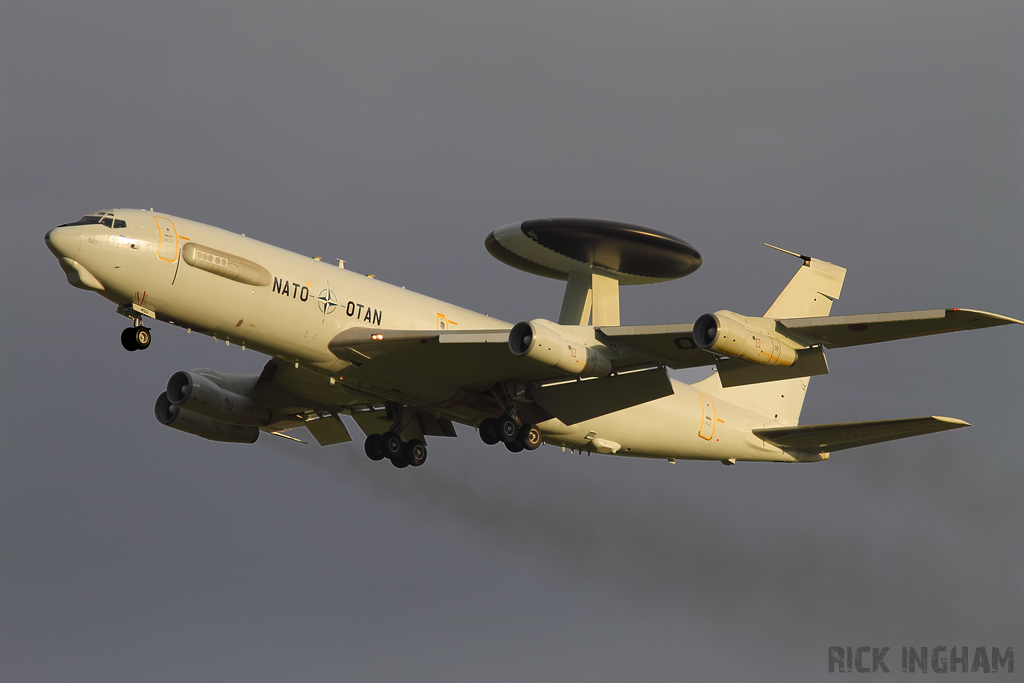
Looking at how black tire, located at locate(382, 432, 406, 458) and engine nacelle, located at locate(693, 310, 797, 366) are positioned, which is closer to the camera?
engine nacelle, located at locate(693, 310, 797, 366)

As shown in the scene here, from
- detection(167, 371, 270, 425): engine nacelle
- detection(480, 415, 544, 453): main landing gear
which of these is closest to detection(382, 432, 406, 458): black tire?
detection(480, 415, 544, 453): main landing gear

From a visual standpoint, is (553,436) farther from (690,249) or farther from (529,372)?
(690,249)

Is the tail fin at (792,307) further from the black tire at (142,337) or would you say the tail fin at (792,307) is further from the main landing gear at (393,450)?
the black tire at (142,337)

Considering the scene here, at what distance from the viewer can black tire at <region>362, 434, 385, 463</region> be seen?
40375 mm

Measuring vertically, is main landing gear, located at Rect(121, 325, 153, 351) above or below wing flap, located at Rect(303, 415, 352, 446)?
above

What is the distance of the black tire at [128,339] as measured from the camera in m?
31.4

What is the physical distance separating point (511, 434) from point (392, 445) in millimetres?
5761

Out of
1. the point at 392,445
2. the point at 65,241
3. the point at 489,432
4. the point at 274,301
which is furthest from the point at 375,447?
the point at 65,241

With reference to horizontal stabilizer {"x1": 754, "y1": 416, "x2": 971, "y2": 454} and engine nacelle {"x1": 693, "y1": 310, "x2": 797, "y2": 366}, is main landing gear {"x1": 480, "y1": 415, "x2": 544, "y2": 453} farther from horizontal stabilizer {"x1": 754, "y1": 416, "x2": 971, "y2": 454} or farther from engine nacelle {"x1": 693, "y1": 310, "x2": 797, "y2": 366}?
horizontal stabilizer {"x1": 754, "y1": 416, "x2": 971, "y2": 454}

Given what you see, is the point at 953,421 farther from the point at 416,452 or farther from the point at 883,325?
the point at 416,452

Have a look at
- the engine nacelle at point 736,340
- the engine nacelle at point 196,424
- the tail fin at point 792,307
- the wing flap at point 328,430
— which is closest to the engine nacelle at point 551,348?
the engine nacelle at point 736,340

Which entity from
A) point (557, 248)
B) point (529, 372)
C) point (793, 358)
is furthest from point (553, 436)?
point (793, 358)

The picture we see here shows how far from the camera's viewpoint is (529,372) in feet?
118

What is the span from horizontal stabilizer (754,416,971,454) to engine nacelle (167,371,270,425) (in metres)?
19.4
